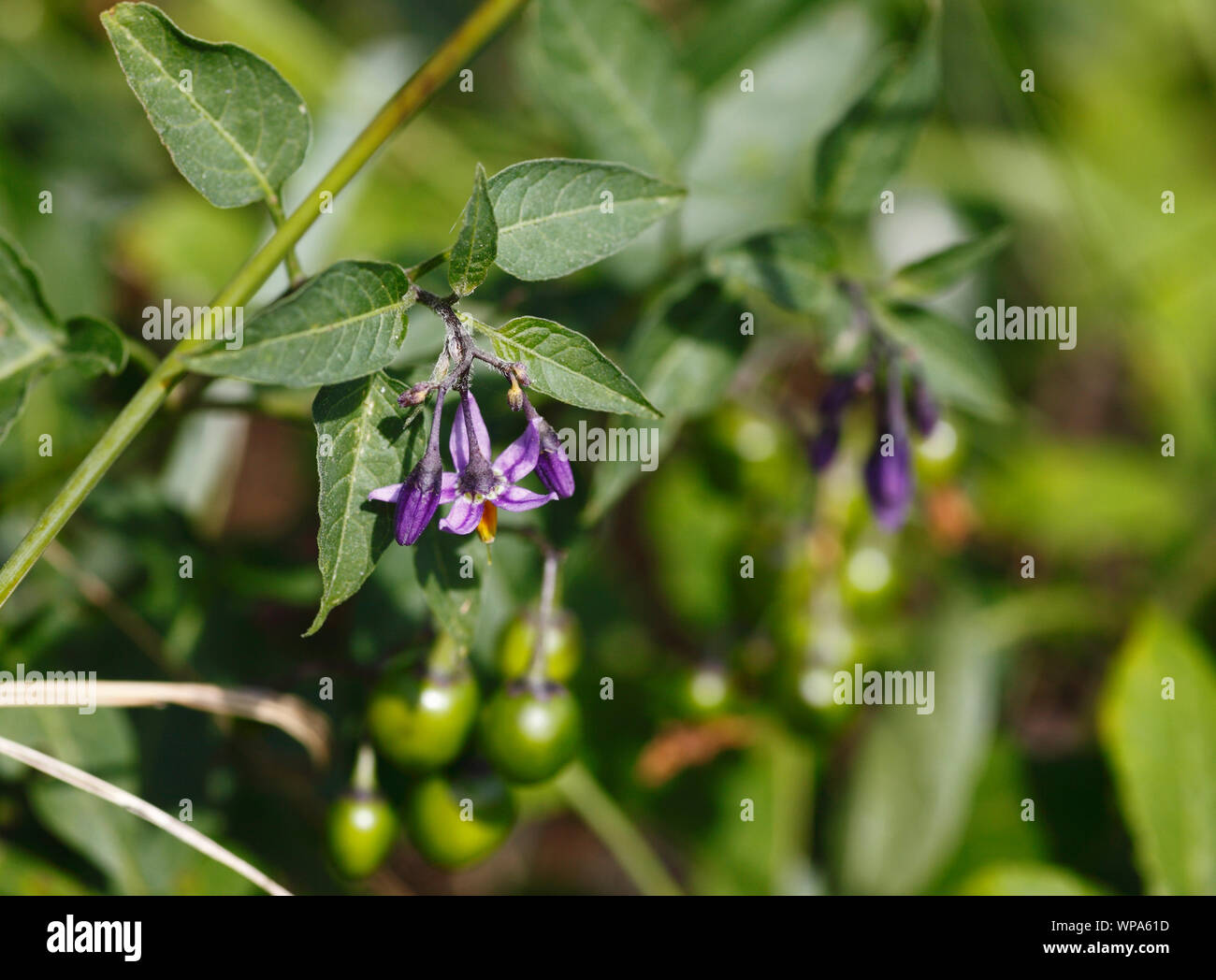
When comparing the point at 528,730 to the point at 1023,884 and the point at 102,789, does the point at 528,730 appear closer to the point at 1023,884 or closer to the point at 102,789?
the point at 102,789

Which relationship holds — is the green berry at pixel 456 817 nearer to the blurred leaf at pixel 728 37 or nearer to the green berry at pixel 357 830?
the green berry at pixel 357 830

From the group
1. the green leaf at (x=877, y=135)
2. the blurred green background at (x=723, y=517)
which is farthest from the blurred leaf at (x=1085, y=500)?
the green leaf at (x=877, y=135)

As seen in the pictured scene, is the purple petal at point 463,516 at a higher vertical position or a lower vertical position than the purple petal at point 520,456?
lower

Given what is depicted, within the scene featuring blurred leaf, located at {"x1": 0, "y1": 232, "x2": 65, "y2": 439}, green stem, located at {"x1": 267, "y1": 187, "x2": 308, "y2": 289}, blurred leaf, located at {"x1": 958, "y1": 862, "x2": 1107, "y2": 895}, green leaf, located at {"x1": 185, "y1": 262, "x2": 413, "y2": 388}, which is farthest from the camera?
blurred leaf, located at {"x1": 958, "y1": 862, "x2": 1107, "y2": 895}

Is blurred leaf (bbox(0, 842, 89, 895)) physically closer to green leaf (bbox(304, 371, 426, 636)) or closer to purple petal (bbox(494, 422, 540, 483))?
green leaf (bbox(304, 371, 426, 636))

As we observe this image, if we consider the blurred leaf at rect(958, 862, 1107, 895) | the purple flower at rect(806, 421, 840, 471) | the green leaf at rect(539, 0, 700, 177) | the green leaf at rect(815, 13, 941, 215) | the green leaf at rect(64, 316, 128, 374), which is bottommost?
the blurred leaf at rect(958, 862, 1107, 895)

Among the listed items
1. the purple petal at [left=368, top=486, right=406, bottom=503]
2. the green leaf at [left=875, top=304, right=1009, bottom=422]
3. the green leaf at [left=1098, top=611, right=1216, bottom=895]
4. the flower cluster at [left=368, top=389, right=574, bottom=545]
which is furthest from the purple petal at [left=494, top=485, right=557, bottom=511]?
the green leaf at [left=1098, top=611, right=1216, bottom=895]

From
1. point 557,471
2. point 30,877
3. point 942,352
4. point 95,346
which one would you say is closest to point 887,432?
point 942,352
